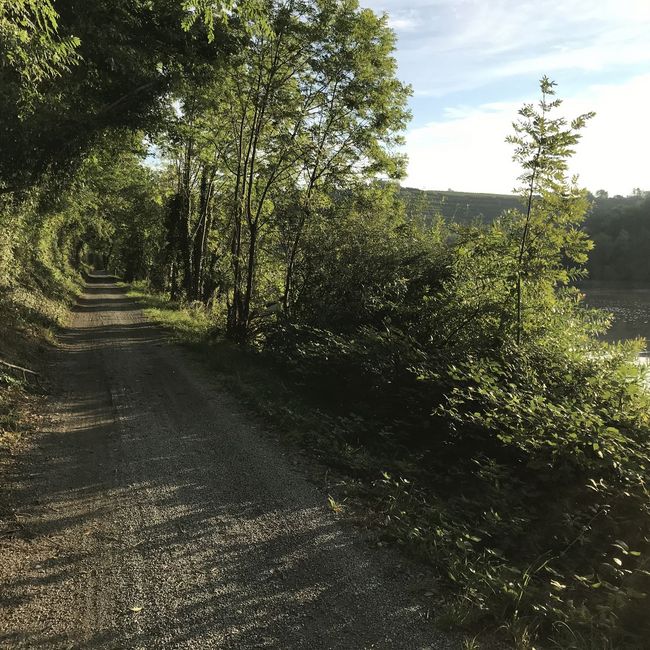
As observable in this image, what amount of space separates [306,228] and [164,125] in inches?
183

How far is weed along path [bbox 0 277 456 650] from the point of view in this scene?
10.7ft

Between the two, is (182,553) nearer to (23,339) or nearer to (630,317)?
(23,339)

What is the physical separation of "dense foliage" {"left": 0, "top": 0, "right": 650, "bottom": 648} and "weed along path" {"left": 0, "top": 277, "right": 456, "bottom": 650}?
2.17 ft

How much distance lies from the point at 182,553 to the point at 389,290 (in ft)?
22.5

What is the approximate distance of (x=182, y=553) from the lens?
4.13 meters

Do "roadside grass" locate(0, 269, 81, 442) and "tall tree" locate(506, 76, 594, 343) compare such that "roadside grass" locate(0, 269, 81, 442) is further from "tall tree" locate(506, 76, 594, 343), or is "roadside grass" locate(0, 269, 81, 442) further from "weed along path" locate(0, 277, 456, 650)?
"tall tree" locate(506, 76, 594, 343)

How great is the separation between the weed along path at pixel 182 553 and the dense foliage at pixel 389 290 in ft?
2.17

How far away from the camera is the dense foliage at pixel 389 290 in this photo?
4.28 m

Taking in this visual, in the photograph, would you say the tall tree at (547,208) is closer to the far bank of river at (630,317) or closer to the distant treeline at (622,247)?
the far bank of river at (630,317)

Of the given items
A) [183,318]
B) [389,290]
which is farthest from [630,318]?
[183,318]

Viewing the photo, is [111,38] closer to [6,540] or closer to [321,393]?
[321,393]

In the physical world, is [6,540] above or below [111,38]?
below

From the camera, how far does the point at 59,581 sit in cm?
369

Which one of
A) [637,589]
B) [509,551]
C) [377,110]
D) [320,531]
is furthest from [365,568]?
[377,110]
